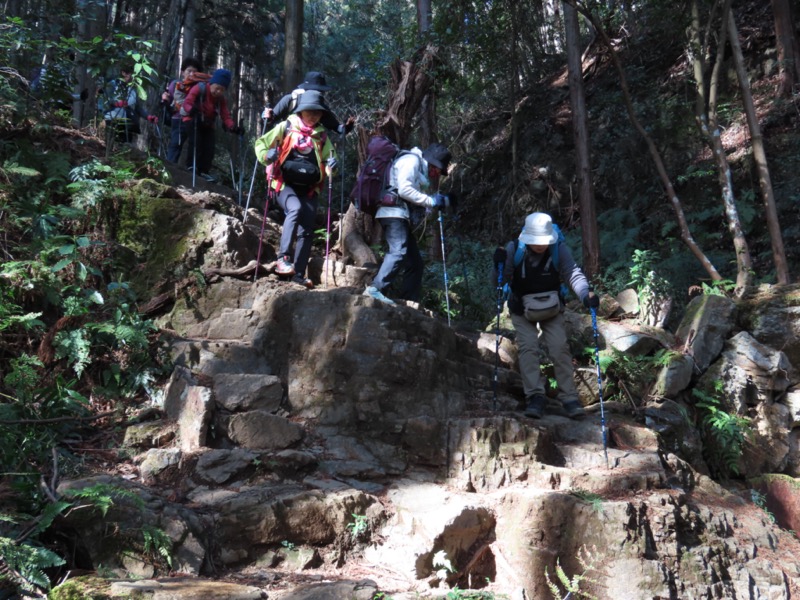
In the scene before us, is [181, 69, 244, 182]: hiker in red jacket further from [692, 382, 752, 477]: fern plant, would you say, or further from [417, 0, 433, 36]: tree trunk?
[692, 382, 752, 477]: fern plant

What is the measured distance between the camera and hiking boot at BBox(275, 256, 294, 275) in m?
7.71

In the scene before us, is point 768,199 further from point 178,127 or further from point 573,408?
point 178,127

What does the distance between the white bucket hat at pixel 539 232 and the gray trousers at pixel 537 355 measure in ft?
2.76

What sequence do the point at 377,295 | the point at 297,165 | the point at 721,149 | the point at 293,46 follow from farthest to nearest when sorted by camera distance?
the point at 293,46 < the point at 721,149 < the point at 297,165 < the point at 377,295

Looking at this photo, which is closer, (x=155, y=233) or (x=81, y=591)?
(x=81, y=591)

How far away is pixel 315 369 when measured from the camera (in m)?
6.69

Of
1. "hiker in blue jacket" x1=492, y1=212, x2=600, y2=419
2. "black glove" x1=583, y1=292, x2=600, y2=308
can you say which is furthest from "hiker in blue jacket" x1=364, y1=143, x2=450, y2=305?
"black glove" x1=583, y1=292, x2=600, y2=308

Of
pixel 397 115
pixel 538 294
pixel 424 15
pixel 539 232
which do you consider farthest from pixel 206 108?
pixel 424 15

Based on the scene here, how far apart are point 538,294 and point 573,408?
133 centimetres

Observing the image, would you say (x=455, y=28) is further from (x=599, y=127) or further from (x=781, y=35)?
(x=781, y=35)

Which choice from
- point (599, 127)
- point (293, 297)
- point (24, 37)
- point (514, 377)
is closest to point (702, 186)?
point (599, 127)

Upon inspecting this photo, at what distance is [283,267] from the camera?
7.71 metres

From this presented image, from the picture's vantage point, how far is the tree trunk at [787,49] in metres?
14.8

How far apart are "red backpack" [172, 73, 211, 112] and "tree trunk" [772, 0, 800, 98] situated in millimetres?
12336
